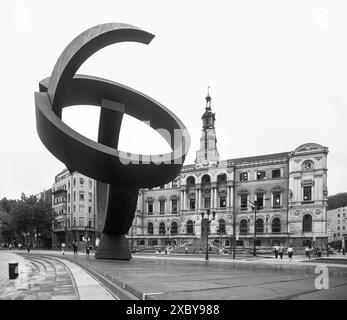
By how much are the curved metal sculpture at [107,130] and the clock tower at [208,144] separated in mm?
54100

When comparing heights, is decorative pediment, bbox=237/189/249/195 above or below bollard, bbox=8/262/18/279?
above

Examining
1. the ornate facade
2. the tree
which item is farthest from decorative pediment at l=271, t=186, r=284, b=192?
the tree

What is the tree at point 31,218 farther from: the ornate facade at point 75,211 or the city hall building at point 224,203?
the city hall building at point 224,203

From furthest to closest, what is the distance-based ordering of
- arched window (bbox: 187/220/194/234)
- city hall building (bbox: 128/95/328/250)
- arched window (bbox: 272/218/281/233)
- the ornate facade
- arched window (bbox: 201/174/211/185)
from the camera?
1. the ornate facade
2. arched window (bbox: 201/174/211/185)
3. arched window (bbox: 187/220/194/234)
4. arched window (bbox: 272/218/281/233)
5. city hall building (bbox: 128/95/328/250)

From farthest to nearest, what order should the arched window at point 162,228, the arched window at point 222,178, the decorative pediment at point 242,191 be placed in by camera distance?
the arched window at point 162,228
the arched window at point 222,178
the decorative pediment at point 242,191

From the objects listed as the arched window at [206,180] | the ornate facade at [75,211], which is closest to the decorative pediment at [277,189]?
the arched window at [206,180]

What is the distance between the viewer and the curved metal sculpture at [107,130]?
57.4 feet

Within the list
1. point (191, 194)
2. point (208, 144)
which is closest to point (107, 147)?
point (191, 194)

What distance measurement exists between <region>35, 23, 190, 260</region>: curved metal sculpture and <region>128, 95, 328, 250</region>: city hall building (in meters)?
37.5

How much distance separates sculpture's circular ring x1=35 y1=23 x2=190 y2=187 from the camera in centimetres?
1739

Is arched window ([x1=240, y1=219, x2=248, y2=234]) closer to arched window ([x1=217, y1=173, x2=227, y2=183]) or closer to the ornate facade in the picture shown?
arched window ([x1=217, y1=173, x2=227, y2=183])

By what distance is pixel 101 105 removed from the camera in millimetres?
21609

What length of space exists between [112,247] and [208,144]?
56838 millimetres

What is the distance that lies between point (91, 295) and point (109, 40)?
1190 centimetres
